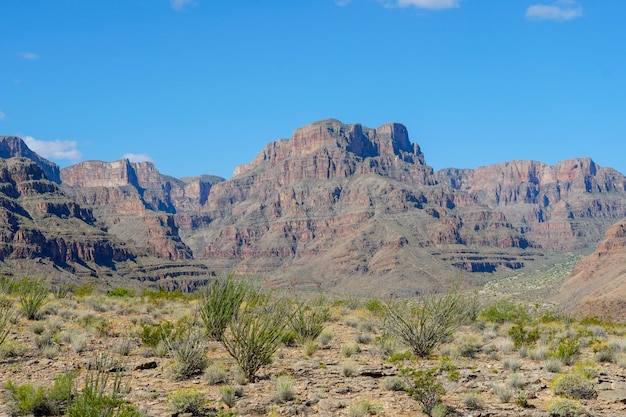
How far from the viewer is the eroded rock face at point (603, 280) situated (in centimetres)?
7462

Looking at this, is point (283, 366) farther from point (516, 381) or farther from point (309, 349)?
point (516, 381)

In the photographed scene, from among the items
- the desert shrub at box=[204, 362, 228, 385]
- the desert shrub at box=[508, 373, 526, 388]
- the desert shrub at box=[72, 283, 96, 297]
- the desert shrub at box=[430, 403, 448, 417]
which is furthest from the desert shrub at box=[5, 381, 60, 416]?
→ the desert shrub at box=[72, 283, 96, 297]

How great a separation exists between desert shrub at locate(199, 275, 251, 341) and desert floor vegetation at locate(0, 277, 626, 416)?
0.05 meters

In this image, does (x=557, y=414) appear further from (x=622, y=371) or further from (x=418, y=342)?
(x=418, y=342)

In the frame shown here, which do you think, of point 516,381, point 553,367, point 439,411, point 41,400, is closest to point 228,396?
point 41,400

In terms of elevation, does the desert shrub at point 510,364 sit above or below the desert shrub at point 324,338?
below

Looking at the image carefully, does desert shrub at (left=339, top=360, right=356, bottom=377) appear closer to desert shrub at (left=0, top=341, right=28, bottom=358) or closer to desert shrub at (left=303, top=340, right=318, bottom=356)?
desert shrub at (left=303, top=340, right=318, bottom=356)

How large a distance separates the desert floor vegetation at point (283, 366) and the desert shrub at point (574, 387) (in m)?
0.02

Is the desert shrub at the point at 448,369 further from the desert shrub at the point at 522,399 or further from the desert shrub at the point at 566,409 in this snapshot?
the desert shrub at the point at 566,409

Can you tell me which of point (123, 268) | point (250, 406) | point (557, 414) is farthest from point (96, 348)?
point (123, 268)

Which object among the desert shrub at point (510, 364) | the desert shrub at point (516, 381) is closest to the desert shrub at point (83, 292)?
the desert shrub at point (510, 364)

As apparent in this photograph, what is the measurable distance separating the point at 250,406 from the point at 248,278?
6312mm

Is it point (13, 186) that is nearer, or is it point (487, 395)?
point (487, 395)

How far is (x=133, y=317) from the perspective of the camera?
2353 centimetres
